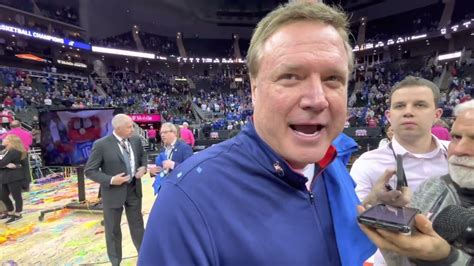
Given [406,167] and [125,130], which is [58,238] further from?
[406,167]

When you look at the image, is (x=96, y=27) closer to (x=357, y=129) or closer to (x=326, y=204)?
(x=357, y=129)

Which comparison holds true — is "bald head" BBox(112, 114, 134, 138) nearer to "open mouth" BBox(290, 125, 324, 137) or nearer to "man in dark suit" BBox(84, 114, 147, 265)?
"man in dark suit" BBox(84, 114, 147, 265)

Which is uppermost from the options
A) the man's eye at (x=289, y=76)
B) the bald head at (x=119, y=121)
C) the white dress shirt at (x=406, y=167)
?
the man's eye at (x=289, y=76)

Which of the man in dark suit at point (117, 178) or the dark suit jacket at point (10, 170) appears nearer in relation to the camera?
the man in dark suit at point (117, 178)

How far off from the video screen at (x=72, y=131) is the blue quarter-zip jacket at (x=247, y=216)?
636cm

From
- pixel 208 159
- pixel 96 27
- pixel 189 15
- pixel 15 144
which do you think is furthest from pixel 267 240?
pixel 189 15

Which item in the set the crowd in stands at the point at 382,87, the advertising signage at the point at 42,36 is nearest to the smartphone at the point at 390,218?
the crowd in stands at the point at 382,87

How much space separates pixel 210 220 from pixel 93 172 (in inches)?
154

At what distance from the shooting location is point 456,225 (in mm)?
982

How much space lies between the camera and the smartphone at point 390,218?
866 mm

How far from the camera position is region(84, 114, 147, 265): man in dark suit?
4.20 m

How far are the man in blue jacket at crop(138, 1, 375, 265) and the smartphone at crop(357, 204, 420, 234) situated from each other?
5.7 inches

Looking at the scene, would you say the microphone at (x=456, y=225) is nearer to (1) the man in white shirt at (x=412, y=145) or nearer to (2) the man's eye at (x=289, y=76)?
(2) the man's eye at (x=289, y=76)

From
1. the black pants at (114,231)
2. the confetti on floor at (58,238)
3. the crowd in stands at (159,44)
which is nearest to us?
the black pants at (114,231)
